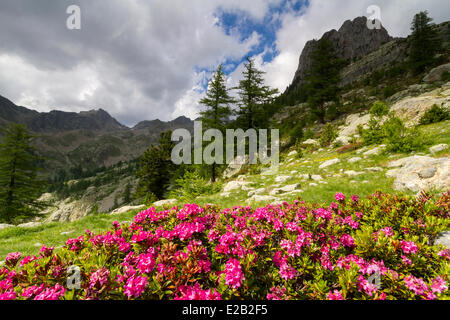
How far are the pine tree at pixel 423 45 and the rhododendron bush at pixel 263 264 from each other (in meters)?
65.3

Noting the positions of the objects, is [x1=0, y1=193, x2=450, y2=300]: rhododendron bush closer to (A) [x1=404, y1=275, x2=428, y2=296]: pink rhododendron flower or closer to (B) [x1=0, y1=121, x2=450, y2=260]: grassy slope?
(A) [x1=404, y1=275, x2=428, y2=296]: pink rhododendron flower

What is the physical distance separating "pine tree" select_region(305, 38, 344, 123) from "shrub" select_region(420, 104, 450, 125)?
69.2ft

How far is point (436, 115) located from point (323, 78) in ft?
84.0

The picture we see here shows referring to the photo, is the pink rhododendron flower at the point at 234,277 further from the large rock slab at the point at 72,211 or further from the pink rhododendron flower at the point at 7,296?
the large rock slab at the point at 72,211

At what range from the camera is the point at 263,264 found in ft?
9.86

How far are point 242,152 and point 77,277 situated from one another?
26608 millimetres

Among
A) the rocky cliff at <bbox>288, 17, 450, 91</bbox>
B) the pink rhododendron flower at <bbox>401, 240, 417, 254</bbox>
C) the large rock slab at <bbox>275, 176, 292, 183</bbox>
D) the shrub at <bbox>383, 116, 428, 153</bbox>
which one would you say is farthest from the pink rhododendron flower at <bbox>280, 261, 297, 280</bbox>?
the rocky cliff at <bbox>288, 17, 450, 91</bbox>

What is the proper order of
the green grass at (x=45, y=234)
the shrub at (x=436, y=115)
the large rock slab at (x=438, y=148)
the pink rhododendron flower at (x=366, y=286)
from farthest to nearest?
1. the shrub at (x=436, y=115)
2. the large rock slab at (x=438, y=148)
3. the green grass at (x=45, y=234)
4. the pink rhododendron flower at (x=366, y=286)

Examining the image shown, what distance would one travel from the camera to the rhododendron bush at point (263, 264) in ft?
7.55

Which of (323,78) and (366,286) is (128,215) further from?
(323,78)

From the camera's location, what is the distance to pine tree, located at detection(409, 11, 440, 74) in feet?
147

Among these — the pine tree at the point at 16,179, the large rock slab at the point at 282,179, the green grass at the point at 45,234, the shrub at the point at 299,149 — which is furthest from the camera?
the shrub at the point at 299,149

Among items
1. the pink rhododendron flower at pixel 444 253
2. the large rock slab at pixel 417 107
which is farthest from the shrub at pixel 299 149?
the pink rhododendron flower at pixel 444 253

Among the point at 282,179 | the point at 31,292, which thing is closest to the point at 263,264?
the point at 31,292
